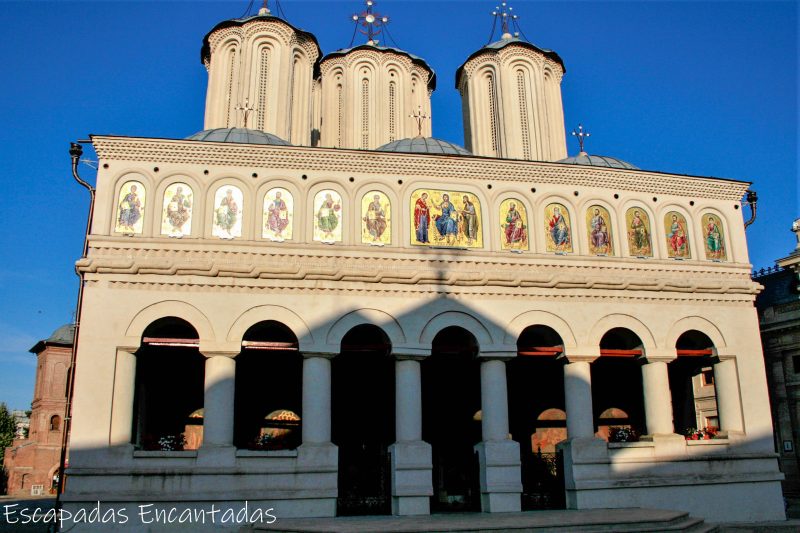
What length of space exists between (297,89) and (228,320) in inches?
489

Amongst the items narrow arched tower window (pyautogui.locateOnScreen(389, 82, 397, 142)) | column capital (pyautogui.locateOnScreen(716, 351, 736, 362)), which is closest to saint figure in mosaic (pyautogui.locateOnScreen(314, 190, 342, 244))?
narrow arched tower window (pyautogui.locateOnScreen(389, 82, 397, 142))

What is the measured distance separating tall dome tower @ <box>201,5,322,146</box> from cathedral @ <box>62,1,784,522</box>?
4.39 metres

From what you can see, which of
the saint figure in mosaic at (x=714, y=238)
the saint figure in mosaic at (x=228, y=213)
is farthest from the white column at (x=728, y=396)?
the saint figure in mosaic at (x=228, y=213)

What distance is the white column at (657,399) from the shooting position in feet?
60.7

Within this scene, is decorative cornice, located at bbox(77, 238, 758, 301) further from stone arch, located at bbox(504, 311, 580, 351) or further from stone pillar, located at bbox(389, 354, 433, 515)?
stone pillar, located at bbox(389, 354, 433, 515)

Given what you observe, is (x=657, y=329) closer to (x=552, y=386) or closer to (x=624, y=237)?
(x=624, y=237)

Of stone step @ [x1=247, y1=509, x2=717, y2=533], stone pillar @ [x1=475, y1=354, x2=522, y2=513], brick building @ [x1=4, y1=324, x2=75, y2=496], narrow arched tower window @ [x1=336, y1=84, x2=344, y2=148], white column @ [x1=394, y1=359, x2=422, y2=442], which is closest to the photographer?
stone step @ [x1=247, y1=509, x2=717, y2=533]

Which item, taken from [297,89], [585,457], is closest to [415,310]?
[585,457]

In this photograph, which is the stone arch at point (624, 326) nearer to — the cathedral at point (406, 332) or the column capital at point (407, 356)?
the cathedral at point (406, 332)

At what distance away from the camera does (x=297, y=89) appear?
1053 inches

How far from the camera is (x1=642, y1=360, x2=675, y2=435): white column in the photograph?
60.7 ft

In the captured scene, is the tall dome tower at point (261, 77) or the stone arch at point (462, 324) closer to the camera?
the stone arch at point (462, 324)

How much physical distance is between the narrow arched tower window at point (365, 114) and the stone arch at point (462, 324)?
10393 mm

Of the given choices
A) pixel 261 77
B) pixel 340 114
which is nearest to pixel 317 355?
pixel 261 77
